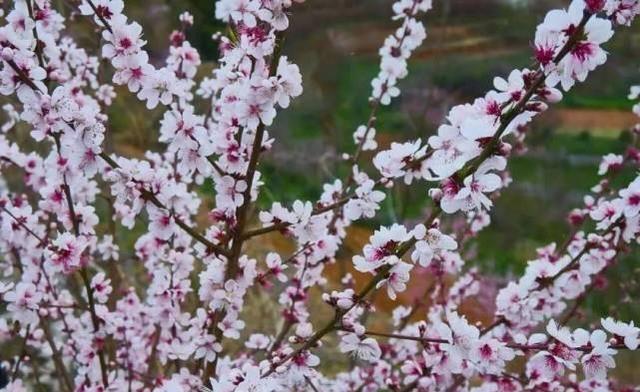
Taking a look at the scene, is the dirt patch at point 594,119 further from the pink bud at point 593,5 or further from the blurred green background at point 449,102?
Result: the pink bud at point 593,5

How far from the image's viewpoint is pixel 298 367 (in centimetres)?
145

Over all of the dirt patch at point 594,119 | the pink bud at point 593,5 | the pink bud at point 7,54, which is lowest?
the pink bud at point 593,5

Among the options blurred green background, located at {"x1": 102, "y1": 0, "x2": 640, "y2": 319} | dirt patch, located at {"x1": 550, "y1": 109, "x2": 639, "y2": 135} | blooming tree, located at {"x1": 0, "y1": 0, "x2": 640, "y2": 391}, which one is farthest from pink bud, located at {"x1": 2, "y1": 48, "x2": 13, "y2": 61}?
dirt patch, located at {"x1": 550, "y1": 109, "x2": 639, "y2": 135}

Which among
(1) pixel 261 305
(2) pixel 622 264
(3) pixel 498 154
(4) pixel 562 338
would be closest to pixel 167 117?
(3) pixel 498 154

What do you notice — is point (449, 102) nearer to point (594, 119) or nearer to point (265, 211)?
point (594, 119)

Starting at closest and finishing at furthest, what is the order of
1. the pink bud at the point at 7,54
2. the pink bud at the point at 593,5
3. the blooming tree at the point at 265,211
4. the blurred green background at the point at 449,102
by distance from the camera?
the pink bud at the point at 593,5 < the blooming tree at the point at 265,211 < the pink bud at the point at 7,54 < the blurred green background at the point at 449,102

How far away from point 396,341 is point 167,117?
4.82 feet

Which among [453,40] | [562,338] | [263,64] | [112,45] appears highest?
[453,40]

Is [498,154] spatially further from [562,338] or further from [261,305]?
[261,305]

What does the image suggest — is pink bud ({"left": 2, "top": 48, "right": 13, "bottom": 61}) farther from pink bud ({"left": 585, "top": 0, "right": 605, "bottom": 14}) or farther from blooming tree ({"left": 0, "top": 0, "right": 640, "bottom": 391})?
pink bud ({"left": 585, "top": 0, "right": 605, "bottom": 14})

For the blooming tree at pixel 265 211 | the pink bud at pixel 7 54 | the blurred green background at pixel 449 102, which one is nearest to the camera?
the blooming tree at pixel 265 211

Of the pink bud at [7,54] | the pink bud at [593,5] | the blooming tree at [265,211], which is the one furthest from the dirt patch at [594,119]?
the pink bud at [7,54]

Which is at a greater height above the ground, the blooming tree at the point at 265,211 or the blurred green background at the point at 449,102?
the blurred green background at the point at 449,102

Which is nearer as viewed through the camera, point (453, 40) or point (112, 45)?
point (112, 45)
